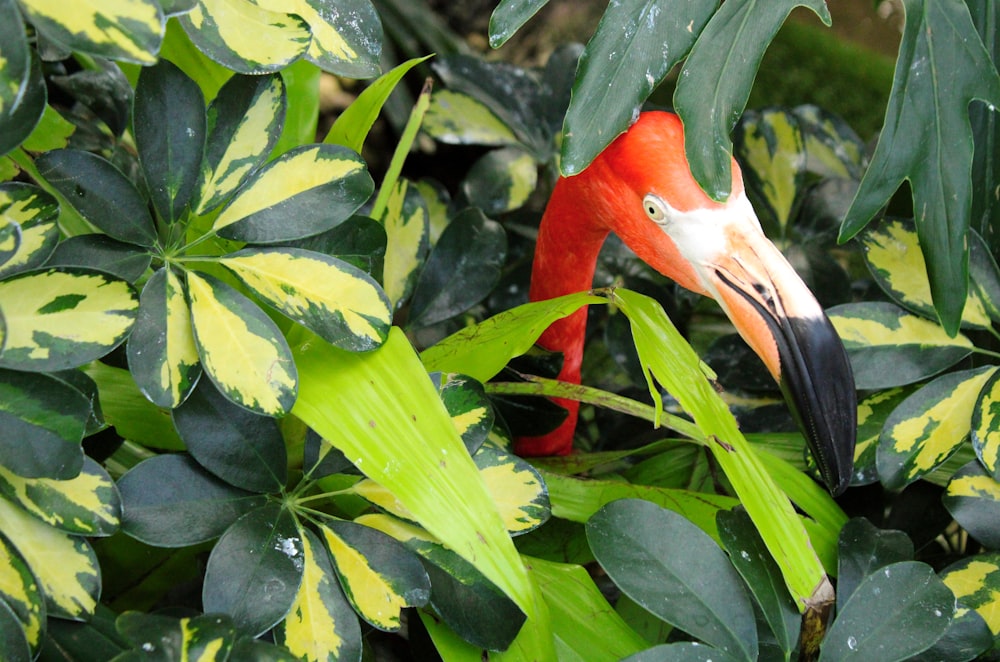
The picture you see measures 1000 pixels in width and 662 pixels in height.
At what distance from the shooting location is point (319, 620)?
59 cm

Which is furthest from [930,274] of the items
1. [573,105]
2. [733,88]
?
[573,105]

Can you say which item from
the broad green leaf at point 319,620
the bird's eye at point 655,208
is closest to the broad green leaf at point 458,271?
the bird's eye at point 655,208

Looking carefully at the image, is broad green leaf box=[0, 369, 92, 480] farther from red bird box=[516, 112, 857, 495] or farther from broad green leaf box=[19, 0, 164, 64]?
red bird box=[516, 112, 857, 495]

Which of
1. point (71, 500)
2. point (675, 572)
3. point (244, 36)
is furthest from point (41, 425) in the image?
point (675, 572)

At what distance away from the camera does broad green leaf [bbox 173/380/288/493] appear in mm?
602

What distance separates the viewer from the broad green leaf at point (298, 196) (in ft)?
2.04

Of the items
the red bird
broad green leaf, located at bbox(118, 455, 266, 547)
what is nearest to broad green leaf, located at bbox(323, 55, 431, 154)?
the red bird

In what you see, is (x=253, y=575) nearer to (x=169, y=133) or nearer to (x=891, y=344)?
(x=169, y=133)

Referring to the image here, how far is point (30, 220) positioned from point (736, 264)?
493mm

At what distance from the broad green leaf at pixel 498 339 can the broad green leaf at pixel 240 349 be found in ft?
0.59

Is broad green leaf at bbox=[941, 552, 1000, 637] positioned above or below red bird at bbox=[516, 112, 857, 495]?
below

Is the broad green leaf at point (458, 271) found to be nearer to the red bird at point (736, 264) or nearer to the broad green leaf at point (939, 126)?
the red bird at point (736, 264)

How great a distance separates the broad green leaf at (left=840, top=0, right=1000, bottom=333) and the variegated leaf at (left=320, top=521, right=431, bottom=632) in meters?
0.45

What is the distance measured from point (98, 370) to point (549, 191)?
0.72 metres
